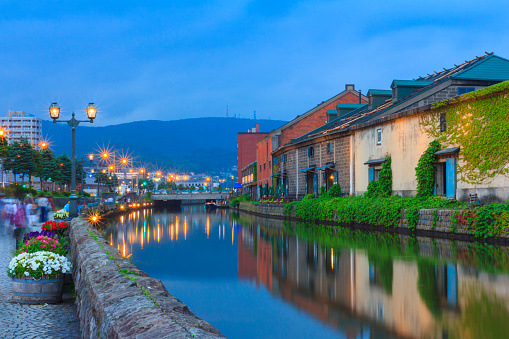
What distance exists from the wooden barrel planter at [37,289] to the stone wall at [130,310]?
2.16 meters

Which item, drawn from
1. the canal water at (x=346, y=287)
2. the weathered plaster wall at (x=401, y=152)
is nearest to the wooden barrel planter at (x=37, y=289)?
the canal water at (x=346, y=287)

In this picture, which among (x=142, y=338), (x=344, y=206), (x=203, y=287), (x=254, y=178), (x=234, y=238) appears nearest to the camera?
(x=142, y=338)

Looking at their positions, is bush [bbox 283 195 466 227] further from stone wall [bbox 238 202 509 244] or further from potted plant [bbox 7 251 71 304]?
potted plant [bbox 7 251 71 304]

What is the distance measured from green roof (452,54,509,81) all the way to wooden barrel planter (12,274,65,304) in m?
30.9

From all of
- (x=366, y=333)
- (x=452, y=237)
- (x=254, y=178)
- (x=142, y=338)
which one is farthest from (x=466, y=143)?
(x=254, y=178)

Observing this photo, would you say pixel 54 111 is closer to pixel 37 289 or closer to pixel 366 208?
pixel 366 208

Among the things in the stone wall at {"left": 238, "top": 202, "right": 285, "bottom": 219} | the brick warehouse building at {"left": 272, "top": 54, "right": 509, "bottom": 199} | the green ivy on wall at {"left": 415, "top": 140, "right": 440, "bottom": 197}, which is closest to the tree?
the stone wall at {"left": 238, "top": 202, "right": 285, "bottom": 219}

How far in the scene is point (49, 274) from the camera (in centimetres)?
1148

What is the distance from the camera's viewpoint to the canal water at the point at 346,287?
9.16 metres

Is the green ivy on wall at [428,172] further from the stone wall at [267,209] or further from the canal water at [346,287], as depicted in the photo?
the stone wall at [267,209]

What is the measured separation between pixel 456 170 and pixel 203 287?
1835 centimetres

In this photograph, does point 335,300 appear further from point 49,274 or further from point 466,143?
point 466,143

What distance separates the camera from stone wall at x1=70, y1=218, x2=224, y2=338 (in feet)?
16.6

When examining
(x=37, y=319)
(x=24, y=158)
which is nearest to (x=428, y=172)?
(x=37, y=319)
